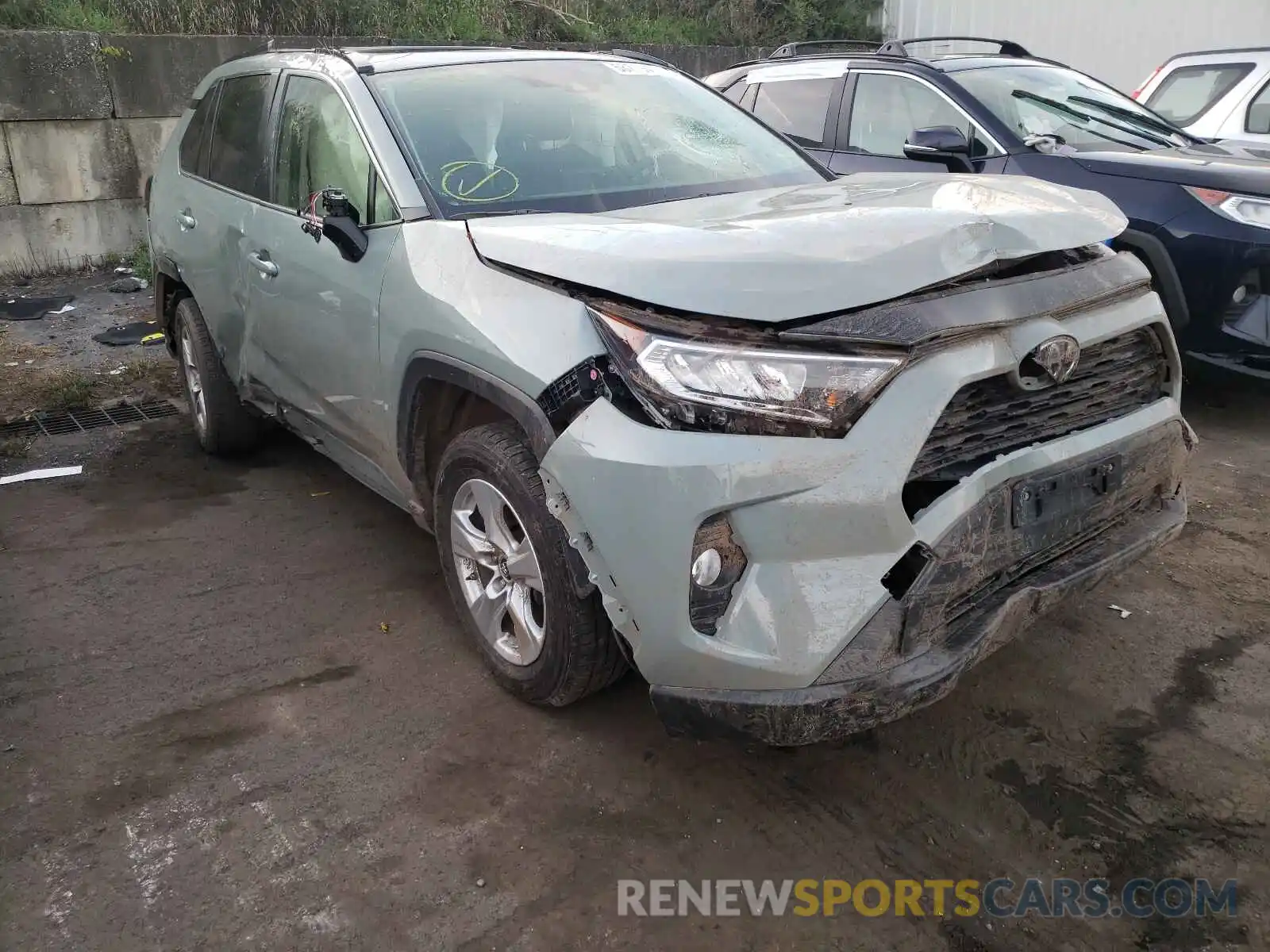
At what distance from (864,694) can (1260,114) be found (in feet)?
24.1

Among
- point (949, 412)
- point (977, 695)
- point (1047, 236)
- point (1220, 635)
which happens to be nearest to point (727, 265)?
point (949, 412)

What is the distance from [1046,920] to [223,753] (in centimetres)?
211

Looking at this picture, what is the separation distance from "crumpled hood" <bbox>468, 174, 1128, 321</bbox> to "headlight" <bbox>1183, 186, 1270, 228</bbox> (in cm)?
241

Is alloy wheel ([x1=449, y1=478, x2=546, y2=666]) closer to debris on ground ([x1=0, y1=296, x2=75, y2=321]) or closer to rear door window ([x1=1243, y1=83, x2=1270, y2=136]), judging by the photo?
debris on ground ([x1=0, y1=296, x2=75, y2=321])

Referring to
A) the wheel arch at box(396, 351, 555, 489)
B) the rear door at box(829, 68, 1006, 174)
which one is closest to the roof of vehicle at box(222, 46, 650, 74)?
the wheel arch at box(396, 351, 555, 489)

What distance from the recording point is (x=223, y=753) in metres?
2.78

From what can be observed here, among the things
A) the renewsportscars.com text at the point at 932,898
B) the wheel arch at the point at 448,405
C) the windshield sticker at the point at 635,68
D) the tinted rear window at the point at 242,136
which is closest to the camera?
→ the renewsportscars.com text at the point at 932,898

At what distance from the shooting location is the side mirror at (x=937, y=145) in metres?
4.94

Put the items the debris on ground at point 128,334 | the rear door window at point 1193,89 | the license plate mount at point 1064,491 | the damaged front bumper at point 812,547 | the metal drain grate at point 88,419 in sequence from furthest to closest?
1. the rear door window at point 1193,89
2. the debris on ground at point 128,334
3. the metal drain grate at point 88,419
4. the license plate mount at point 1064,491
5. the damaged front bumper at point 812,547

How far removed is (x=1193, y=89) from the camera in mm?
7949

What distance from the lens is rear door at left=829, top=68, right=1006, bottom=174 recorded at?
5656 mm

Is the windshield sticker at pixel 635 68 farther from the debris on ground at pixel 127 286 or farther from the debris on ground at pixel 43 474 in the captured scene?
the debris on ground at pixel 127 286

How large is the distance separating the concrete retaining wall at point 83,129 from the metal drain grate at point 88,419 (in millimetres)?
3481

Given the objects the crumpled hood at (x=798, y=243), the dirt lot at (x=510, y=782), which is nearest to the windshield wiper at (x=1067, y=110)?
the dirt lot at (x=510, y=782)
